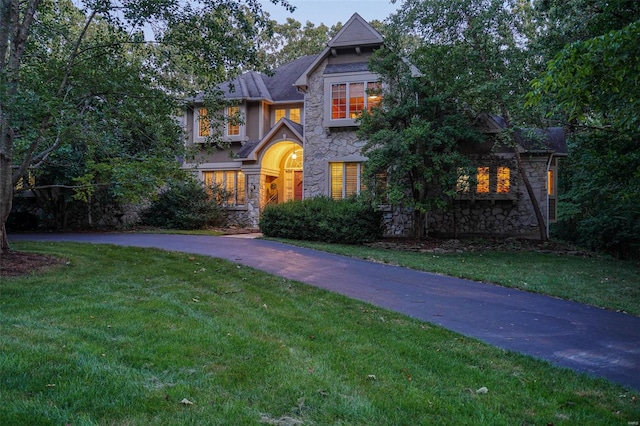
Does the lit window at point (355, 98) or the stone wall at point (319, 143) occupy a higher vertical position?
the lit window at point (355, 98)

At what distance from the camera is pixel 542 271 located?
11.1 m

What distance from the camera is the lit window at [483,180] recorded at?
58.2 ft

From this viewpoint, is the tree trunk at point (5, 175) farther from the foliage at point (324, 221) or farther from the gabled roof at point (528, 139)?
the gabled roof at point (528, 139)

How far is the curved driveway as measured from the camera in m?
5.09

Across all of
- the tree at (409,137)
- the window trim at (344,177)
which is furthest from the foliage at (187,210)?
the tree at (409,137)

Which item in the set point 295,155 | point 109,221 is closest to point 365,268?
point 295,155

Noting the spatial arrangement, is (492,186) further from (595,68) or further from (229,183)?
(595,68)

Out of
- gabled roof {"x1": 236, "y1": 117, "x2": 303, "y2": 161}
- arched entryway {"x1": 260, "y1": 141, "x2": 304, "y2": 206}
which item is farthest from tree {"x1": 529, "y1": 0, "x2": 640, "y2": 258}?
arched entryway {"x1": 260, "y1": 141, "x2": 304, "y2": 206}

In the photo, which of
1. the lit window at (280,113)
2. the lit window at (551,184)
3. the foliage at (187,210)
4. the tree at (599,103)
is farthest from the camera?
the lit window at (280,113)

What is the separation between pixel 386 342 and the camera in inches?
199

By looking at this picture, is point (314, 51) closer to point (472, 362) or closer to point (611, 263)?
point (611, 263)

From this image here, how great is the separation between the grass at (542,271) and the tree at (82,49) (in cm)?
605

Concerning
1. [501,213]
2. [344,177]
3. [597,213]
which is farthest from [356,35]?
[597,213]

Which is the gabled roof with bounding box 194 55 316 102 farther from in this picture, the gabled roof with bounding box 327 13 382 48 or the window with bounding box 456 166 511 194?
the window with bounding box 456 166 511 194
